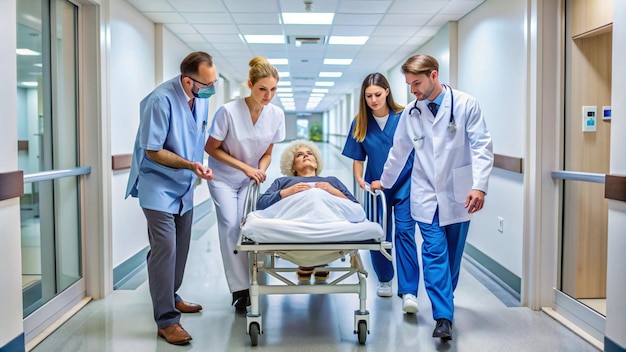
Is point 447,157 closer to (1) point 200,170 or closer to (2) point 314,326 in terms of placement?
(2) point 314,326

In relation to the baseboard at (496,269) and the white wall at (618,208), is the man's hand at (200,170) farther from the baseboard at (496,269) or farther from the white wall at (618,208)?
A: the baseboard at (496,269)

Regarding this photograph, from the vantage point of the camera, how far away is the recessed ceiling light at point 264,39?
6052 mm

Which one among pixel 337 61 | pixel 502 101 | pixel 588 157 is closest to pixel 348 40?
pixel 337 61

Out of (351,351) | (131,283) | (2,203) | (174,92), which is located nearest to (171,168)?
(174,92)

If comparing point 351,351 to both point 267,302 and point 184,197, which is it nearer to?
point 267,302

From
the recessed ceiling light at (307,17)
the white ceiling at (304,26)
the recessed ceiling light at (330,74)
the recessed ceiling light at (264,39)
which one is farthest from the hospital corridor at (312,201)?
the recessed ceiling light at (330,74)

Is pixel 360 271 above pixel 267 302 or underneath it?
above

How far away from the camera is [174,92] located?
8.87 feet

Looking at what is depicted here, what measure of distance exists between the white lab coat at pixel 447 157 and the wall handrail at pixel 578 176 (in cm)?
53

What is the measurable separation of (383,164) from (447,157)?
0.67m

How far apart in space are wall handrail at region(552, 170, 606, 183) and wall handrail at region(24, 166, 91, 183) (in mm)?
2780

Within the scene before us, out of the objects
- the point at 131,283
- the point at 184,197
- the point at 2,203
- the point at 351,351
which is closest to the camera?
the point at 2,203

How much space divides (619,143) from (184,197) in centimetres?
206

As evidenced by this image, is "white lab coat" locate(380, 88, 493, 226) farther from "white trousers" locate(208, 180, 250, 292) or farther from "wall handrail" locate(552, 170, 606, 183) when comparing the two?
"white trousers" locate(208, 180, 250, 292)
